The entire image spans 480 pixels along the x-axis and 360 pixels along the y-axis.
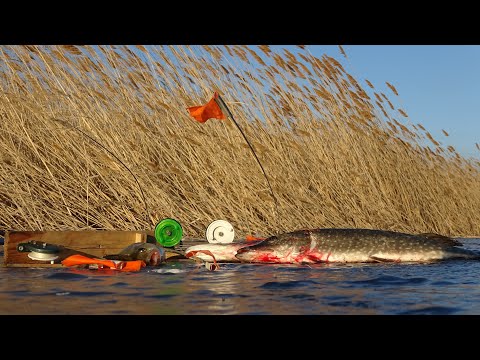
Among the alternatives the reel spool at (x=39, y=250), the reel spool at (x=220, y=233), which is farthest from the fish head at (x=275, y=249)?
the reel spool at (x=39, y=250)

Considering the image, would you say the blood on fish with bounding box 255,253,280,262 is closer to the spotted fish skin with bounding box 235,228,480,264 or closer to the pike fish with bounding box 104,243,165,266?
the spotted fish skin with bounding box 235,228,480,264

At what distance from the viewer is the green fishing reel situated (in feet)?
18.6

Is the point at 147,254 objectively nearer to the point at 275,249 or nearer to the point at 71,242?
the point at 71,242

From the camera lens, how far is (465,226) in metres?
8.73

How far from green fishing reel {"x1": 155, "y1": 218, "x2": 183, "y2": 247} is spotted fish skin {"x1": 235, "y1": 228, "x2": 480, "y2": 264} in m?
0.58

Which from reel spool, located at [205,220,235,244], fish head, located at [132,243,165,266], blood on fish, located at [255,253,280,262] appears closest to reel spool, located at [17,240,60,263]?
fish head, located at [132,243,165,266]

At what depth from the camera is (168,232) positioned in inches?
225

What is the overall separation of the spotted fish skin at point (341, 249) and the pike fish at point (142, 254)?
681 mm

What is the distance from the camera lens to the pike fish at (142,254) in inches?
201

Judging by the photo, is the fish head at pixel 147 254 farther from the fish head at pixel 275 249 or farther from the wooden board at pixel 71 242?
the fish head at pixel 275 249
